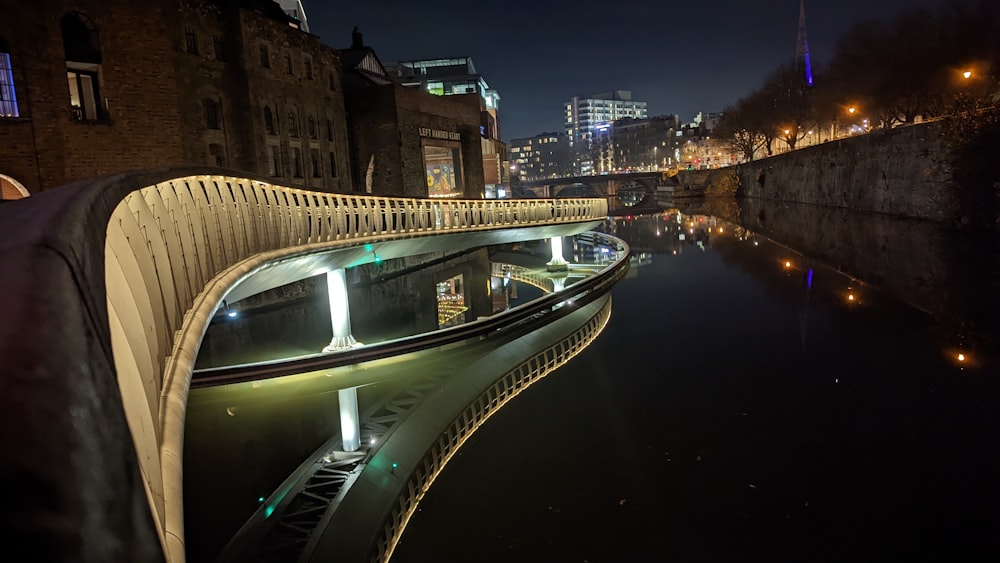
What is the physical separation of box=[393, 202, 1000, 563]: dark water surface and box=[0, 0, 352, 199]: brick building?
28.0ft

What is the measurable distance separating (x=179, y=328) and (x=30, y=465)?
172 inches

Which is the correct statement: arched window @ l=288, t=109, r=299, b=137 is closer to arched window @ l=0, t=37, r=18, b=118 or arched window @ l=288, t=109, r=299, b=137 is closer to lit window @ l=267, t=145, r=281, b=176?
lit window @ l=267, t=145, r=281, b=176

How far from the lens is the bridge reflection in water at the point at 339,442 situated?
7180mm

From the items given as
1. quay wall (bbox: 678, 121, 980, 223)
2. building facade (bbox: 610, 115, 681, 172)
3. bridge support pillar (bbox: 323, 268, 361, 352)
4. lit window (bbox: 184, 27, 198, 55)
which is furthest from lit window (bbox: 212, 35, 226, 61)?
building facade (bbox: 610, 115, 681, 172)

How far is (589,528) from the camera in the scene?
22.4ft

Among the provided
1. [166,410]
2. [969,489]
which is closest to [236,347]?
[166,410]

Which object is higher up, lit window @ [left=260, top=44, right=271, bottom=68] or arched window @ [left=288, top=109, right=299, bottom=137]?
lit window @ [left=260, top=44, right=271, bottom=68]

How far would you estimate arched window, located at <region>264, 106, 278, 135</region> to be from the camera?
2498cm

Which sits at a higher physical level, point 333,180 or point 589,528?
point 333,180

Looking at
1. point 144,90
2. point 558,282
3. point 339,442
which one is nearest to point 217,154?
point 144,90

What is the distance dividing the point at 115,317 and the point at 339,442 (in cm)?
793

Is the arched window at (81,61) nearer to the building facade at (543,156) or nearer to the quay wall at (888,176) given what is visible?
the quay wall at (888,176)

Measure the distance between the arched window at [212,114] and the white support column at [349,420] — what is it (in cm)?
1518

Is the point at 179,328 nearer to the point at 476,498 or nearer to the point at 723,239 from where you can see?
the point at 476,498
